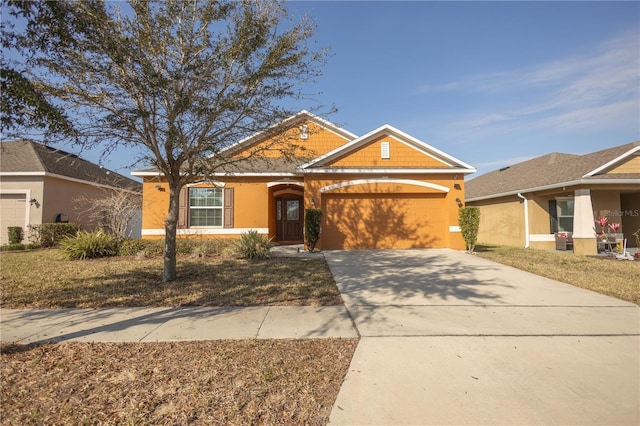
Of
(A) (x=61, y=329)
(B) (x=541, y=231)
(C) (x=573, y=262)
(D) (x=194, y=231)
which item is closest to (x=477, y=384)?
(A) (x=61, y=329)

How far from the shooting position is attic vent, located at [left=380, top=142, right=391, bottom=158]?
14.0 metres

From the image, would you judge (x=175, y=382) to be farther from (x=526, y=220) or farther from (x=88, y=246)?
(x=526, y=220)

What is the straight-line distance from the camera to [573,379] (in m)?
3.29

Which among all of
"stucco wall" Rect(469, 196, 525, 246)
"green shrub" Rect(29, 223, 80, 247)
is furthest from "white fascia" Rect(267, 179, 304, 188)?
"stucco wall" Rect(469, 196, 525, 246)

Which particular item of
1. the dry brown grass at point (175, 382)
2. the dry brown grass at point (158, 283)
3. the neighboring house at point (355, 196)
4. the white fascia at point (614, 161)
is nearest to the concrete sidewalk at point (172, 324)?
the dry brown grass at point (175, 382)

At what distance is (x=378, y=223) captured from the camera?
45.2 feet

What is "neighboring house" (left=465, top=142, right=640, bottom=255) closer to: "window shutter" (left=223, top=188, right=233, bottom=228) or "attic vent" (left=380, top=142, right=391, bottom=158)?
"attic vent" (left=380, top=142, right=391, bottom=158)

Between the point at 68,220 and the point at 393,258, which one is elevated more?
the point at 68,220

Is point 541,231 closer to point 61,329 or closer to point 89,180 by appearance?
point 61,329

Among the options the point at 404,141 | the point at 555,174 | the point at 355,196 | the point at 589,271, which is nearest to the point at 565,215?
the point at 555,174

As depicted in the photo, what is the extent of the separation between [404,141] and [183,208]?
9.95 meters

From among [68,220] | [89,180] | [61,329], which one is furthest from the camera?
[89,180]

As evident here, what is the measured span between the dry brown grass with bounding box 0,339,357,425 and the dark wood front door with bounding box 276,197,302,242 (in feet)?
41.5

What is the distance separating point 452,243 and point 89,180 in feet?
62.6
